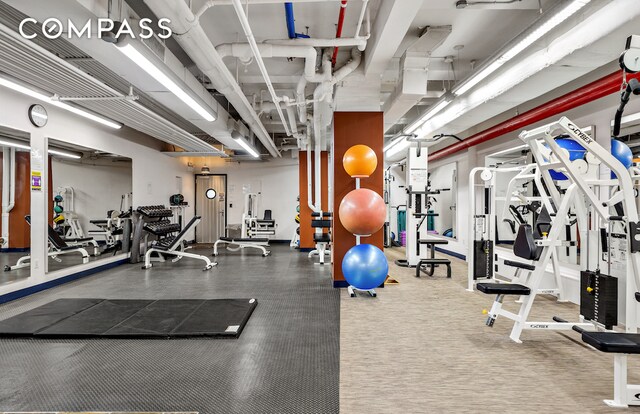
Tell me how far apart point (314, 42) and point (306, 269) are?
4093mm

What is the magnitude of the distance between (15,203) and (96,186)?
218 cm

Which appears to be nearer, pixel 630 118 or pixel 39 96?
pixel 630 118

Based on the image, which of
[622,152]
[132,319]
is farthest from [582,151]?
[132,319]

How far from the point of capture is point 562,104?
13.4ft

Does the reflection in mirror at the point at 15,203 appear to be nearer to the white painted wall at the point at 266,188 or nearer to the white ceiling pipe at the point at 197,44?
the white ceiling pipe at the point at 197,44

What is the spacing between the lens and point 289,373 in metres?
2.35

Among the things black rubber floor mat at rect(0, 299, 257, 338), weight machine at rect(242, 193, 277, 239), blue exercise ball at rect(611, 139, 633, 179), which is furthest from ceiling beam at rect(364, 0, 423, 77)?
weight machine at rect(242, 193, 277, 239)

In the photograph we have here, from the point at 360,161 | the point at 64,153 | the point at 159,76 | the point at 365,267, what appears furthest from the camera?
the point at 64,153

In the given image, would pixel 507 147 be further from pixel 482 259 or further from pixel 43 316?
pixel 43 316

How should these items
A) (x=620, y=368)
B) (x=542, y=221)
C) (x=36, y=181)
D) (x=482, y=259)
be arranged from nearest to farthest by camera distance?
(x=620, y=368), (x=542, y=221), (x=482, y=259), (x=36, y=181)

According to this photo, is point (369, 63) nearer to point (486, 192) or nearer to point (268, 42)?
point (268, 42)

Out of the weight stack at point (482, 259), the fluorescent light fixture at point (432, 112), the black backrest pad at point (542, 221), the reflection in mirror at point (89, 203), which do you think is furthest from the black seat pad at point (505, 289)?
the reflection in mirror at point (89, 203)

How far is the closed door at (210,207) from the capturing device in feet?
35.6

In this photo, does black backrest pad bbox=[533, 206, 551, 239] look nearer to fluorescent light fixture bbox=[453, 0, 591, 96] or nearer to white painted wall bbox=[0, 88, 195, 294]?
fluorescent light fixture bbox=[453, 0, 591, 96]
